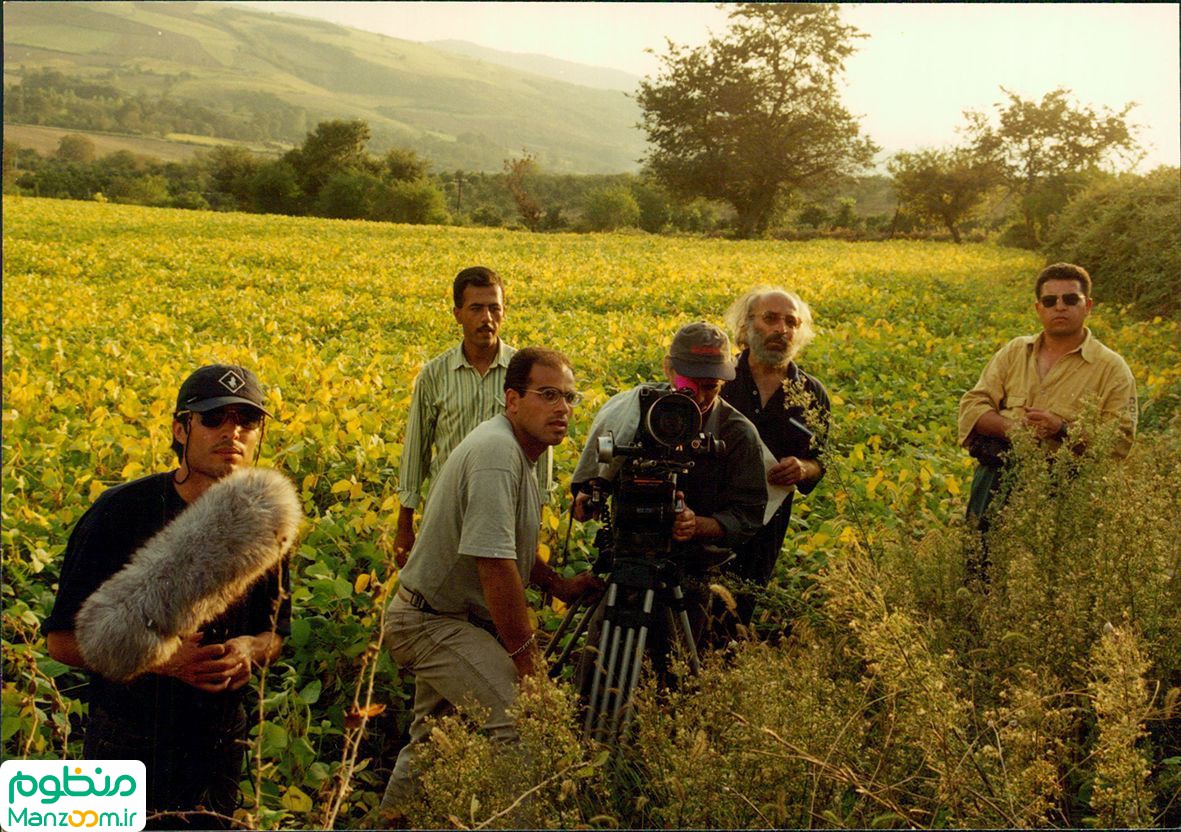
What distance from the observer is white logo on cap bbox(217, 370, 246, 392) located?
219 centimetres

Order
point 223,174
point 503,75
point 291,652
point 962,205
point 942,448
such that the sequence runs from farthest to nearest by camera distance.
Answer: point 503,75 → point 223,174 → point 962,205 → point 942,448 → point 291,652

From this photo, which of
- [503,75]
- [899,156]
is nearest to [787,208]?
[899,156]

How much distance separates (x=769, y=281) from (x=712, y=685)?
13.2 metres

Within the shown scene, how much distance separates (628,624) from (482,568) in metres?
0.47

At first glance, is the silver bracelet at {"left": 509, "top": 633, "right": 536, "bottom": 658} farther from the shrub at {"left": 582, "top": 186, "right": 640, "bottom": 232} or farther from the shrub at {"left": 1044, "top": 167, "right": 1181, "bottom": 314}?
the shrub at {"left": 582, "top": 186, "right": 640, "bottom": 232}

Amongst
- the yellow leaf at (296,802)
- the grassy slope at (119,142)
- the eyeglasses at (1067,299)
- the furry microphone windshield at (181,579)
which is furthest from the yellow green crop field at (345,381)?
the grassy slope at (119,142)

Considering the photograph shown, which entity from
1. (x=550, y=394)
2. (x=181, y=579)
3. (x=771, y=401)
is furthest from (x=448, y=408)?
(x=181, y=579)

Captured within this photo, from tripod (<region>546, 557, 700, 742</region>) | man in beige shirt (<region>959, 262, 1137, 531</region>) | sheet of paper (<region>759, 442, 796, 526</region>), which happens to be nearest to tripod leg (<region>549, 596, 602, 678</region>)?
tripod (<region>546, 557, 700, 742</region>)

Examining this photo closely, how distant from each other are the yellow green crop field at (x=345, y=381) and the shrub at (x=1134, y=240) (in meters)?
1.27

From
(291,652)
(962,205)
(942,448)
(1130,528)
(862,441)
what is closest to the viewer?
(1130,528)

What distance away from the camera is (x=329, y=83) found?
127812 mm

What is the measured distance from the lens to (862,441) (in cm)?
648

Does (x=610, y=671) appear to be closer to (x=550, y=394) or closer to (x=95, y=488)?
(x=550, y=394)

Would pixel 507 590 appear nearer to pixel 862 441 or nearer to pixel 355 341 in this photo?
pixel 862 441
